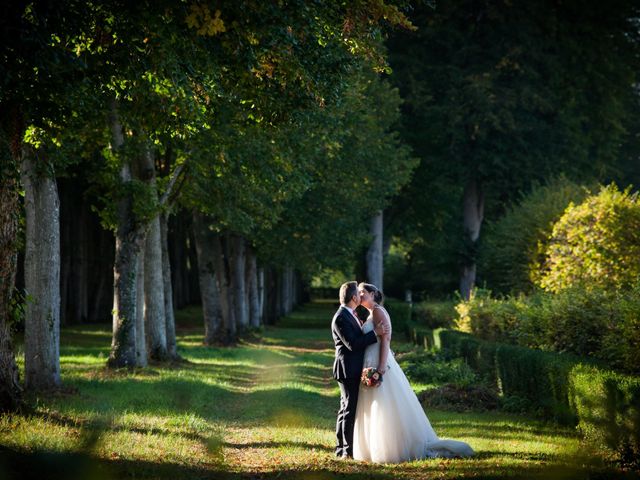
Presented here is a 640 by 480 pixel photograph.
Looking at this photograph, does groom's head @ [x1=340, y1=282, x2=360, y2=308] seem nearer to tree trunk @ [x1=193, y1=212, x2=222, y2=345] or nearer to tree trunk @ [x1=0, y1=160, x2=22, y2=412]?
tree trunk @ [x1=0, y1=160, x2=22, y2=412]

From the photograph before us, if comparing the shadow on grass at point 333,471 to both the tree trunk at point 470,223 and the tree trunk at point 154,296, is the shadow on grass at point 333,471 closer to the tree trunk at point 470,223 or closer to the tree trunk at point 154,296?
the tree trunk at point 154,296

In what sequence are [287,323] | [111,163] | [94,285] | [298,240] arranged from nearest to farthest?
[111,163]
[298,240]
[94,285]
[287,323]

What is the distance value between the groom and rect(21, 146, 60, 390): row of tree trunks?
661 cm

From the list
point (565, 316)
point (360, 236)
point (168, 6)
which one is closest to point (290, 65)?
point (168, 6)

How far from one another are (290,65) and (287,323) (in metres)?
42.9

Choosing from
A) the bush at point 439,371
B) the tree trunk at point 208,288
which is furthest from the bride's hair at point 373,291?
the tree trunk at point 208,288

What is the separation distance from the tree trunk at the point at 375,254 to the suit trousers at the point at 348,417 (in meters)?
34.9

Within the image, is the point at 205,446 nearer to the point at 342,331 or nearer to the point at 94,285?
the point at 342,331

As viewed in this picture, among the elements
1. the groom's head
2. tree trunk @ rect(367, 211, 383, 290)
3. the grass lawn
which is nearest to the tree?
tree trunk @ rect(367, 211, 383, 290)

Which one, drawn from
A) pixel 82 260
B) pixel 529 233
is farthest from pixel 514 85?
pixel 82 260

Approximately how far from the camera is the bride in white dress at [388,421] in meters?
10.3

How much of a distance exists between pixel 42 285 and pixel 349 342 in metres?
7.02

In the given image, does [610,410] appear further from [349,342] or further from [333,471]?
[333,471]

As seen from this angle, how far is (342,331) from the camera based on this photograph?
34.3ft
